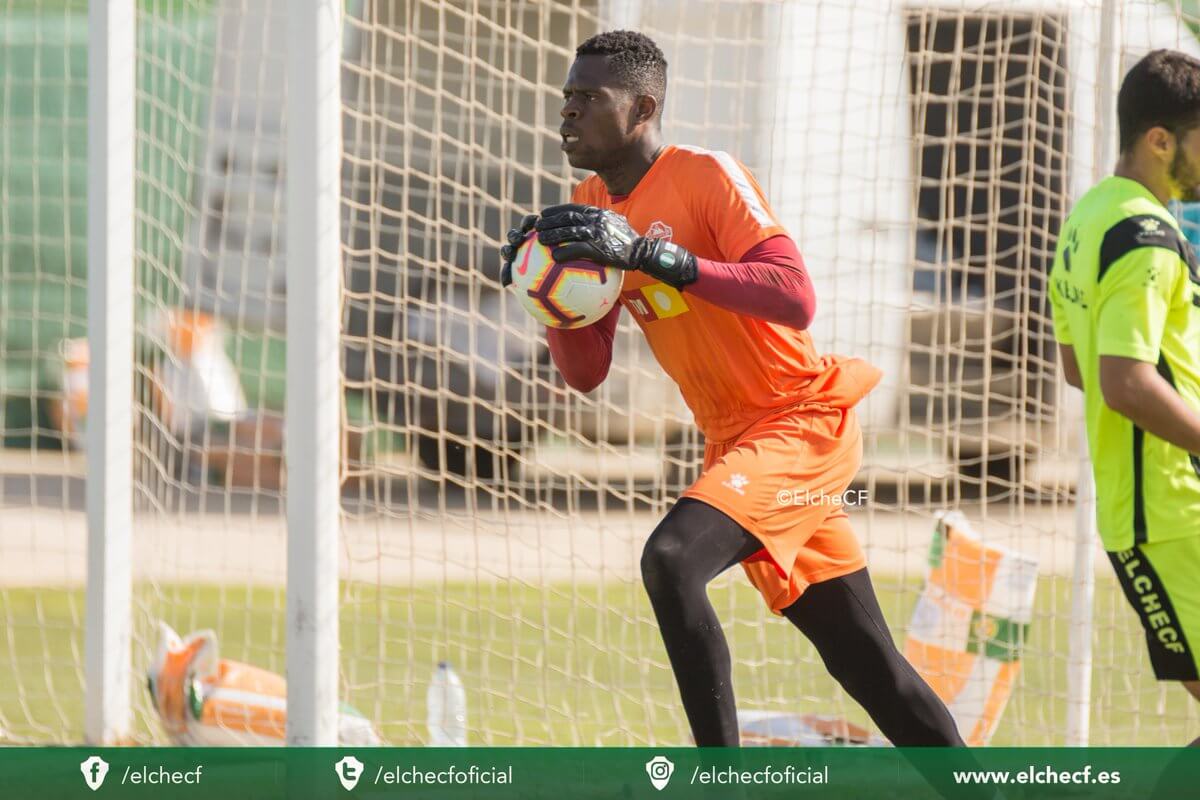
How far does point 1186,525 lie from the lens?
3.12 metres

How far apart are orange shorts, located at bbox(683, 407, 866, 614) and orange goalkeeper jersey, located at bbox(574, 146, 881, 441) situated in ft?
0.21

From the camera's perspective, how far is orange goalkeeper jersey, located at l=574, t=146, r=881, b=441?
12.3 feet

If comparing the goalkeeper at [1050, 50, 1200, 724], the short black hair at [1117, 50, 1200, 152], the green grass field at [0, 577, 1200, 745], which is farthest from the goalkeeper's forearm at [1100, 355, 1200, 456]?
the green grass field at [0, 577, 1200, 745]

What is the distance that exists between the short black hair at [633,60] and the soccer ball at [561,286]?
50 centimetres

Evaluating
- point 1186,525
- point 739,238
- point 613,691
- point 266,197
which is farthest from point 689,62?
point 1186,525

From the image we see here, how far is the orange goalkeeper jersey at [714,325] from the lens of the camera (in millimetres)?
3746

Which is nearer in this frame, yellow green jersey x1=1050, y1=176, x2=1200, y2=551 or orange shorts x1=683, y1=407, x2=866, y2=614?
yellow green jersey x1=1050, y1=176, x2=1200, y2=551

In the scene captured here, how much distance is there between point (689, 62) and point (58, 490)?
570 centimetres
